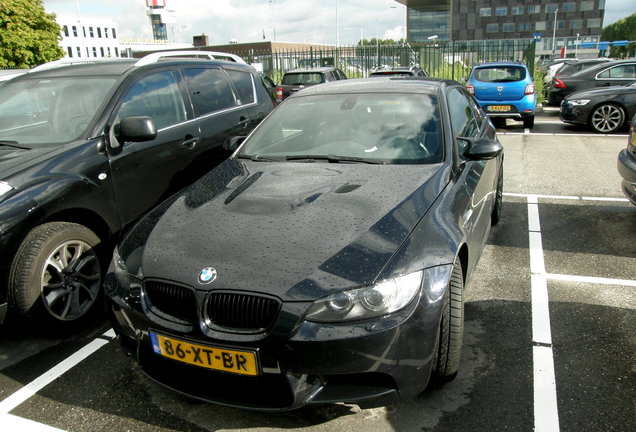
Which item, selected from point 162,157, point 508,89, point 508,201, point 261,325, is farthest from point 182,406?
point 508,89

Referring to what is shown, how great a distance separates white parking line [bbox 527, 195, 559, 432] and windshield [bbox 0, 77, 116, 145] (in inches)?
138

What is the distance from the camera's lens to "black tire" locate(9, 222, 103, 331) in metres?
3.08

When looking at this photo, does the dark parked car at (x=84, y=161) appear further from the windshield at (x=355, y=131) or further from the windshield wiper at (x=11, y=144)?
the windshield at (x=355, y=131)

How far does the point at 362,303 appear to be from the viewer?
2.10 m

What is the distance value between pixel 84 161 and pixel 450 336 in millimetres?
2737

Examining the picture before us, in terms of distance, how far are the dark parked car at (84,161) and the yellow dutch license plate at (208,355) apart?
52.6 inches

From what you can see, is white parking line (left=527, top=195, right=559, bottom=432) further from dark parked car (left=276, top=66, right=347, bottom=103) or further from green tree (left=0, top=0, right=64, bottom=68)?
green tree (left=0, top=0, right=64, bottom=68)

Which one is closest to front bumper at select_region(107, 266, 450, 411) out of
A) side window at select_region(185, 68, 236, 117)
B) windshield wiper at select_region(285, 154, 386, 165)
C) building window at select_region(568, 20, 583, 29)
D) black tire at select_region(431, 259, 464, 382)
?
black tire at select_region(431, 259, 464, 382)

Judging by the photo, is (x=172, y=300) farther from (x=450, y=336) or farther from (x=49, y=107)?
(x=49, y=107)

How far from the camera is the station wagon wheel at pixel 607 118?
421 inches

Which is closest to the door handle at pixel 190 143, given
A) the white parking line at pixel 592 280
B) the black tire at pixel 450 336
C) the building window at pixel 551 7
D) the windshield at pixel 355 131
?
the windshield at pixel 355 131

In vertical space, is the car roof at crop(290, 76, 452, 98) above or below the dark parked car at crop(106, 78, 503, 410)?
above

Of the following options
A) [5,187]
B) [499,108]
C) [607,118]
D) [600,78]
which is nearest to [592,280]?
[5,187]

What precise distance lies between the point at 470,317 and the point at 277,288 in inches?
72.5
